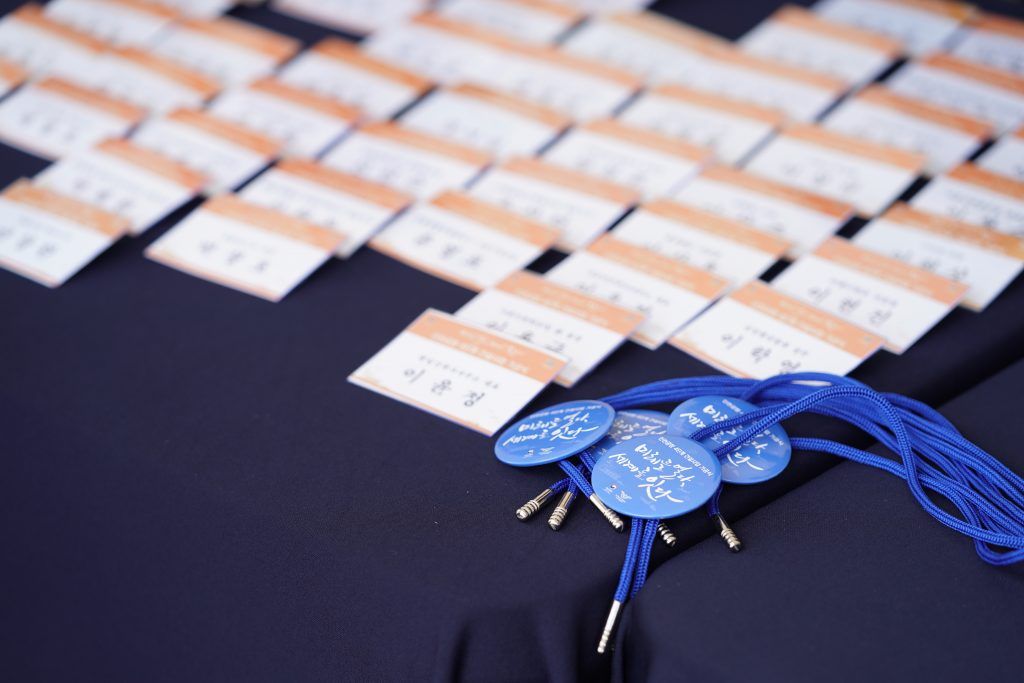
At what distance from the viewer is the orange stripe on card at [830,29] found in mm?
1610

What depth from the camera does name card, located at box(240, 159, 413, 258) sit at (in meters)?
1.29

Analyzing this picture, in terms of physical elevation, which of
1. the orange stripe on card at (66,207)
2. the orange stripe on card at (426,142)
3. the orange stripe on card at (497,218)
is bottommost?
the orange stripe on card at (497,218)

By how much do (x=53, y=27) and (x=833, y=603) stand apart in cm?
152

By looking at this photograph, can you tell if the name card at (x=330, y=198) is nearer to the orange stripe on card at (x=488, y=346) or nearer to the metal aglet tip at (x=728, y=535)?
the orange stripe on card at (x=488, y=346)

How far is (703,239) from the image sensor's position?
1240mm

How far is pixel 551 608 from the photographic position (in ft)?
2.74

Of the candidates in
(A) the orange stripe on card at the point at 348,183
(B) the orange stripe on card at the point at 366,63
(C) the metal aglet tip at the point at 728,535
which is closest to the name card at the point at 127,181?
(A) the orange stripe on card at the point at 348,183

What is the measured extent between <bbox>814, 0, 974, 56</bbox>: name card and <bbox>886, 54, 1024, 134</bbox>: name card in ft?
0.19

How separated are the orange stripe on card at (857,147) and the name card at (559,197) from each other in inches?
10.6

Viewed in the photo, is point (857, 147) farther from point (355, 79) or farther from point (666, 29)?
point (355, 79)

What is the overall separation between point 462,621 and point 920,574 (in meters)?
0.35

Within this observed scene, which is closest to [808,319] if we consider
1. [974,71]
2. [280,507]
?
[280,507]

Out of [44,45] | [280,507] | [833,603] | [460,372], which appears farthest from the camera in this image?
[44,45]

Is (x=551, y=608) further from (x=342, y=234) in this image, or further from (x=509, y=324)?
(x=342, y=234)
